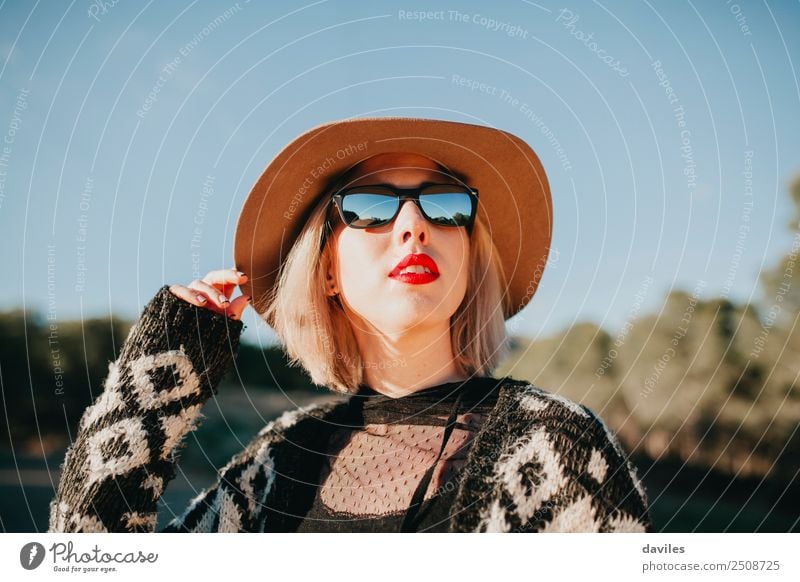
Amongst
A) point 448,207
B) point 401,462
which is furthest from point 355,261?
point 401,462

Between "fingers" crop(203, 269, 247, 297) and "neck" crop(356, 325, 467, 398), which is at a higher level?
"fingers" crop(203, 269, 247, 297)

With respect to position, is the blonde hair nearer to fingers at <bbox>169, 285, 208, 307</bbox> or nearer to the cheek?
the cheek

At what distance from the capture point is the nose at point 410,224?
1.48 m

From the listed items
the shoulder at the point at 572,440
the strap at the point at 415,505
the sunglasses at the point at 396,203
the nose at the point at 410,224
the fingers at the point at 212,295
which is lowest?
the strap at the point at 415,505

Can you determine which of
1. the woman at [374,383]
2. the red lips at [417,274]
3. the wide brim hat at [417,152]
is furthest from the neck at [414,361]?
the wide brim hat at [417,152]

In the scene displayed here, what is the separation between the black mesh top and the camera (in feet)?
4.58

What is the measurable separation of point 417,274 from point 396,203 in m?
0.17

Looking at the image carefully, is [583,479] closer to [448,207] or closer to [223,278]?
[448,207]

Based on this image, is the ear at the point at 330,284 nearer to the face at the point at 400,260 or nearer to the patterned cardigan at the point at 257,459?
the face at the point at 400,260

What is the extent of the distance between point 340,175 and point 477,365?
583 mm

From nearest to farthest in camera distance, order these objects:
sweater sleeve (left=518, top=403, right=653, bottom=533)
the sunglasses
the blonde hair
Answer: sweater sleeve (left=518, top=403, right=653, bottom=533), the sunglasses, the blonde hair

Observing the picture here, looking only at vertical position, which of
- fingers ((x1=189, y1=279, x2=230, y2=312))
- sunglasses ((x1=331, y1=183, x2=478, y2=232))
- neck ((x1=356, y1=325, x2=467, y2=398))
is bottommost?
neck ((x1=356, y1=325, x2=467, y2=398))

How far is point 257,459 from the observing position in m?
1.64

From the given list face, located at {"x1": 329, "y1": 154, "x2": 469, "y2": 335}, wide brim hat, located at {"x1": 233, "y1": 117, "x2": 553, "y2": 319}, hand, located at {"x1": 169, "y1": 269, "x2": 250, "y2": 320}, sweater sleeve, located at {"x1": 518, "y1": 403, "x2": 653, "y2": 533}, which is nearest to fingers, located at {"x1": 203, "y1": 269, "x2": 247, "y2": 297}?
hand, located at {"x1": 169, "y1": 269, "x2": 250, "y2": 320}
